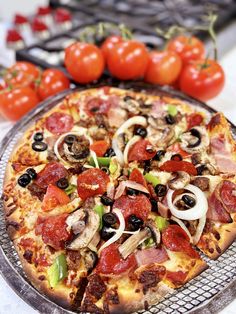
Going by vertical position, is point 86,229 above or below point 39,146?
below

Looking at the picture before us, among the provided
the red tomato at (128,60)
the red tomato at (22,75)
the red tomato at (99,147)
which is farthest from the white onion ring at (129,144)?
the red tomato at (22,75)

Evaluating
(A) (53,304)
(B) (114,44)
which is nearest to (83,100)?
(B) (114,44)

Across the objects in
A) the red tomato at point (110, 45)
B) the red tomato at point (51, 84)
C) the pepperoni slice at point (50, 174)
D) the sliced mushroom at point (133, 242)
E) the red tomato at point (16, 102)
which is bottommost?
the sliced mushroom at point (133, 242)

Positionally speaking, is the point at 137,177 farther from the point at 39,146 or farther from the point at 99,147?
the point at 39,146

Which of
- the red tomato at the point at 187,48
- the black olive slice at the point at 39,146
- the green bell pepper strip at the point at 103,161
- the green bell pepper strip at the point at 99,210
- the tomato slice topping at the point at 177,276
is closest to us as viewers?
the tomato slice topping at the point at 177,276

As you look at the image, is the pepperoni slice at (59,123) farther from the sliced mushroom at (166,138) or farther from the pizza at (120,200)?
the sliced mushroom at (166,138)

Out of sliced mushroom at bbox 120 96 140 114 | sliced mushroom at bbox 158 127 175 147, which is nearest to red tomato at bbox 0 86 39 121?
sliced mushroom at bbox 120 96 140 114

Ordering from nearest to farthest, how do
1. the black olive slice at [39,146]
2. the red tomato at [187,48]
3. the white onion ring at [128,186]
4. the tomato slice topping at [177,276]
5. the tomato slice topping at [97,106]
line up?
the tomato slice topping at [177,276] < the white onion ring at [128,186] < the black olive slice at [39,146] < the tomato slice topping at [97,106] < the red tomato at [187,48]

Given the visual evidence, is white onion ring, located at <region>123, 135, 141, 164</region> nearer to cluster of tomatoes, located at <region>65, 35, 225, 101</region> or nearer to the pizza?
the pizza

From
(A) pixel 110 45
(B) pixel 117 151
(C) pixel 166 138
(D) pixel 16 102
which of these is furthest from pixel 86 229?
(A) pixel 110 45
